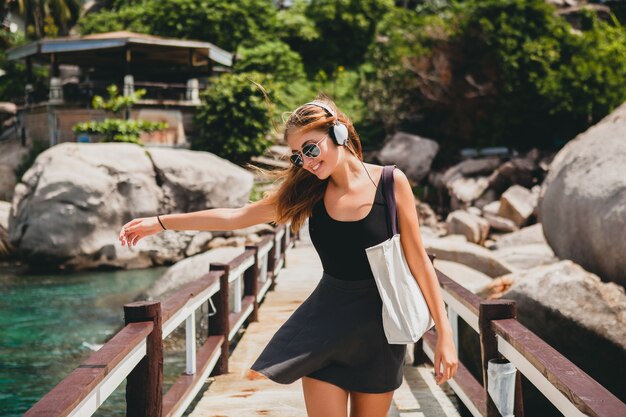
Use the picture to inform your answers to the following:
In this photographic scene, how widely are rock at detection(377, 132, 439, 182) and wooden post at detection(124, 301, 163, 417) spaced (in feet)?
82.5

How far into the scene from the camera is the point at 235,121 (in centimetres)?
2620

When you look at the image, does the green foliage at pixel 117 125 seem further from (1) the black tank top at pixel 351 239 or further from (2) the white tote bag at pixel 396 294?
(2) the white tote bag at pixel 396 294

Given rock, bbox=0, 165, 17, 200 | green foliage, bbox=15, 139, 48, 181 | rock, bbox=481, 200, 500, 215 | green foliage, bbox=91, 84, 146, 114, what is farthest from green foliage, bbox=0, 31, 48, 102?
rock, bbox=481, 200, 500, 215

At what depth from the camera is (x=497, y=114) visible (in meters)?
28.3

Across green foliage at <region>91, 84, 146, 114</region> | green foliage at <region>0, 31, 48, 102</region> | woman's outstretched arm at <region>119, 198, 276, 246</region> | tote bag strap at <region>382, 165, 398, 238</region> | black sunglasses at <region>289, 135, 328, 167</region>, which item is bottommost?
woman's outstretched arm at <region>119, 198, 276, 246</region>

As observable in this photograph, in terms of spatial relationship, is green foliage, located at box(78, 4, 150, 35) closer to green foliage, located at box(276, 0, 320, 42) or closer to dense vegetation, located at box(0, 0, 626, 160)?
dense vegetation, located at box(0, 0, 626, 160)

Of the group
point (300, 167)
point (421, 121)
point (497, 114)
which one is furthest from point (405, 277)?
point (421, 121)

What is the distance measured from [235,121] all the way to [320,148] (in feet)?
78.3

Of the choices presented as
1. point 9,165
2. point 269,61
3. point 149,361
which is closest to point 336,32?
point 269,61

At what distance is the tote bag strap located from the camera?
272 cm

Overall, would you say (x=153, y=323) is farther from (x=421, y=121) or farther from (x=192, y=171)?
(x=421, y=121)

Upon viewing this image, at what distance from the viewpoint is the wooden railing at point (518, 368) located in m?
2.46

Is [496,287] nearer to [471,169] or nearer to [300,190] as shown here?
[300,190]

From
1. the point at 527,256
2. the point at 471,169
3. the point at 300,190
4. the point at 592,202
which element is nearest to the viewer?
the point at 300,190
